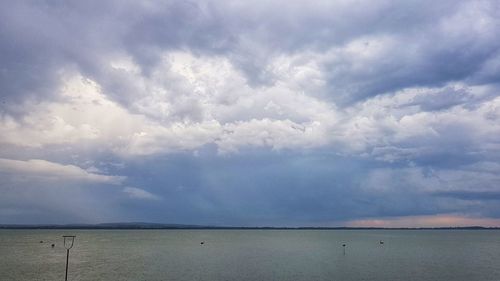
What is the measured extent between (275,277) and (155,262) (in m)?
36.4

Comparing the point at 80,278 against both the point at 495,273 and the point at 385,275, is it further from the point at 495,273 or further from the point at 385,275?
the point at 495,273

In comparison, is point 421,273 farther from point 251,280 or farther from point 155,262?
point 155,262

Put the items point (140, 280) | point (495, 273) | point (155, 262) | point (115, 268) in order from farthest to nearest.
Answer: point (155, 262)
point (115, 268)
point (495, 273)
point (140, 280)

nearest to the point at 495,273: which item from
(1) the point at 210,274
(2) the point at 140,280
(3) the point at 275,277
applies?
(3) the point at 275,277

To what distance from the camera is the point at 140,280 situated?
72.1 metres

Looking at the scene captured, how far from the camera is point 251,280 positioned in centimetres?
7219

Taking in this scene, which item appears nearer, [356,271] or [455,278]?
[455,278]

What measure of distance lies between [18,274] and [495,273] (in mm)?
85311

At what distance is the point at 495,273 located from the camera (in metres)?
82.8

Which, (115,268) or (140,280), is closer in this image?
(140,280)

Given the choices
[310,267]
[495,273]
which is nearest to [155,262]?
[310,267]

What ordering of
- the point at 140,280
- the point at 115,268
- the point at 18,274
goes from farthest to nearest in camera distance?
the point at 115,268
the point at 18,274
the point at 140,280

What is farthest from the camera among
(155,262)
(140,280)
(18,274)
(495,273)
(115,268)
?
(155,262)

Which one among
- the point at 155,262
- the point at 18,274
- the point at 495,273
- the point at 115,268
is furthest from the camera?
the point at 155,262
